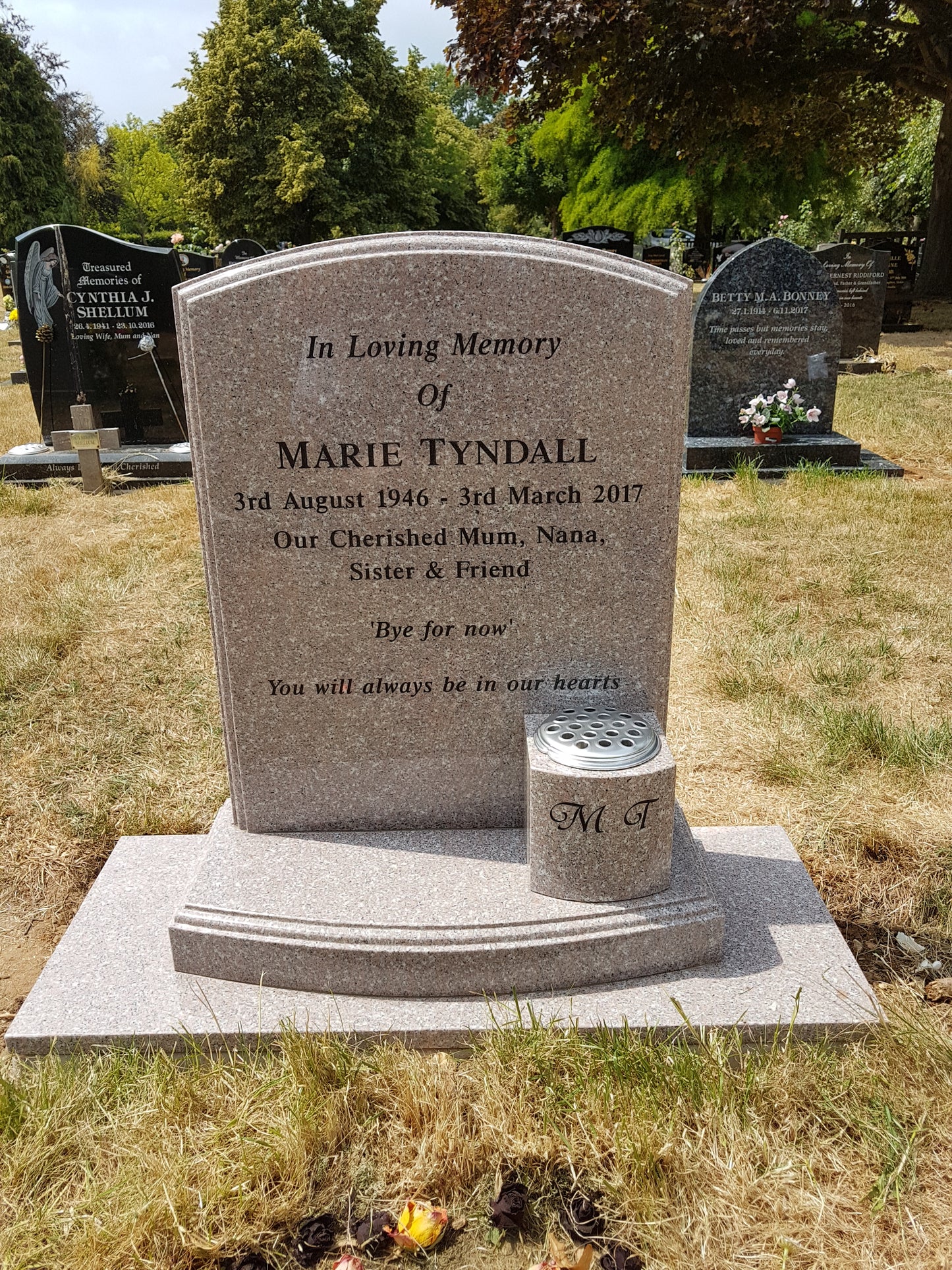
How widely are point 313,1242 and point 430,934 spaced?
0.74m

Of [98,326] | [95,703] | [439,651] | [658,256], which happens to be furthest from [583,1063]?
[658,256]

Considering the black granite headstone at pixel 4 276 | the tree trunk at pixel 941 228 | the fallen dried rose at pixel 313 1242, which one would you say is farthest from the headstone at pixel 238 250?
the fallen dried rose at pixel 313 1242

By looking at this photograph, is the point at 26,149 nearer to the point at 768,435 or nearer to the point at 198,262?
the point at 198,262

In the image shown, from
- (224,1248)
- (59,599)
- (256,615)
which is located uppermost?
(256,615)

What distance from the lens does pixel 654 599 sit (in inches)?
104

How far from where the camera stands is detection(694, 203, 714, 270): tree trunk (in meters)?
25.8

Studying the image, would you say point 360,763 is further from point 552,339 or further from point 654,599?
point 552,339

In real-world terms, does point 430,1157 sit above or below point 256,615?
below

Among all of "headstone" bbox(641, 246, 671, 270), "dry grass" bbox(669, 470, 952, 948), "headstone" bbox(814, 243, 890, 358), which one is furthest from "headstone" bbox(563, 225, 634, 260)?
"dry grass" bbox(669, 470, 952, 948)

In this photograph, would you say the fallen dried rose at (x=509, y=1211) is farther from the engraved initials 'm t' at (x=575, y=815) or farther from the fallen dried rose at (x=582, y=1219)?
the engraved initials 'm t' at (x=575, y=815)

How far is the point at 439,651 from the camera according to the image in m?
2.70

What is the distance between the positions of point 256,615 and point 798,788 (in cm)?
216

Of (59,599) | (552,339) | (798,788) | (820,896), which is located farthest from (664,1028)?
(59,599)

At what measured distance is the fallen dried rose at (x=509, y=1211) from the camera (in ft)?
6.15
